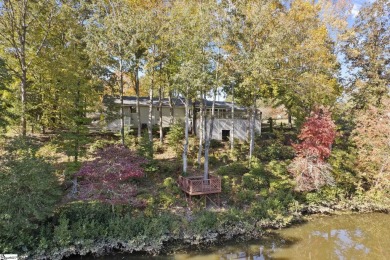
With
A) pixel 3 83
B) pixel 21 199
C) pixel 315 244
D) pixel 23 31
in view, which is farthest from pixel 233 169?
pixel 23 31

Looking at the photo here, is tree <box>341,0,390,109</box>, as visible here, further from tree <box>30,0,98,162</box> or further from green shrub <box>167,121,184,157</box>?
tree <box>30,0,98,162</box>

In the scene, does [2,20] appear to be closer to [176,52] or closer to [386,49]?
[176,52]

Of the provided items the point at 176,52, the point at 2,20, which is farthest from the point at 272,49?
the point at 2,20

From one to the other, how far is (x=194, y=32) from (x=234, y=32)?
8.35 ft

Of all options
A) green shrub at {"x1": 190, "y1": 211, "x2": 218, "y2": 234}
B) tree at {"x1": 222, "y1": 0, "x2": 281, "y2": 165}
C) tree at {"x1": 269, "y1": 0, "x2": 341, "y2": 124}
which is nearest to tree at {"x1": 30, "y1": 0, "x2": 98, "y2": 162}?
green shrub at {"x1": 190, "y1": 211, "x2": 218, "y2": 234}

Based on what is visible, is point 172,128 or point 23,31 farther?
point 172,128

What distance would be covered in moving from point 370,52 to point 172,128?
17.8m

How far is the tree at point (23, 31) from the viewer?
48.3 ft

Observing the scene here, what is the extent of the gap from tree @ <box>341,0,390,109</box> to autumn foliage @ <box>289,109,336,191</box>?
28.9 feet

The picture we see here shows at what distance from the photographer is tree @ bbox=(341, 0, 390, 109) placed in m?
20.8

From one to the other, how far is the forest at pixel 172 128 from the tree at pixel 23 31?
3.1 inches

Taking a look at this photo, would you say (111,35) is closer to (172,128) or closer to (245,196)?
(172,128)

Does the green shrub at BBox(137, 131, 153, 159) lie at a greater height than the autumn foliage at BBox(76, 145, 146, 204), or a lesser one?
greater

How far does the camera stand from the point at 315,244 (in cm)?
1247
